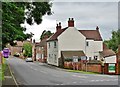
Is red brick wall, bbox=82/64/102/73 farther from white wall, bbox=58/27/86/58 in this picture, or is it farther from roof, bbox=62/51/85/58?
white wall, bbox=58/27/86/58

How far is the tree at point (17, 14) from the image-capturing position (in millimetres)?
11532

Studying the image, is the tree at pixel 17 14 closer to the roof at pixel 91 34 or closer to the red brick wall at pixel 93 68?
the red brick wall at pixel 93 68

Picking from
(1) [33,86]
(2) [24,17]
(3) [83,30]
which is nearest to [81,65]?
(3) [83,30]

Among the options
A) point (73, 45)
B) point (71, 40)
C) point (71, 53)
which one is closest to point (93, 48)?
point (73, 45)

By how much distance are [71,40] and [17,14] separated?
52751 millimetres

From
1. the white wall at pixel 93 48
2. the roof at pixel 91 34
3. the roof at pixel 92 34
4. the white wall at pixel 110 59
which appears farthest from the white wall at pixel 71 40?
the white wall at pixel 110 59

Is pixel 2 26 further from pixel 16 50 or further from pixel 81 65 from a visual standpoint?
pixel 16 50

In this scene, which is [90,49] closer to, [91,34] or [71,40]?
[91,34]

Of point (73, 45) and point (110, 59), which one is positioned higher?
point (73, 45)

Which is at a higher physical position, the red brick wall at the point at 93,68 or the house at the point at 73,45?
the house at the point at 73,45

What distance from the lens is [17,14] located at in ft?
43.8

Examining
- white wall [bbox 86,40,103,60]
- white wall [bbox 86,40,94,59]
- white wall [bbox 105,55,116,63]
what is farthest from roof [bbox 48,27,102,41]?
white wall [bbox 105,55,116,63]

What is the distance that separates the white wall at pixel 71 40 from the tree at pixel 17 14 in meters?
49.8

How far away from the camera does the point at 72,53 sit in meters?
64.4
